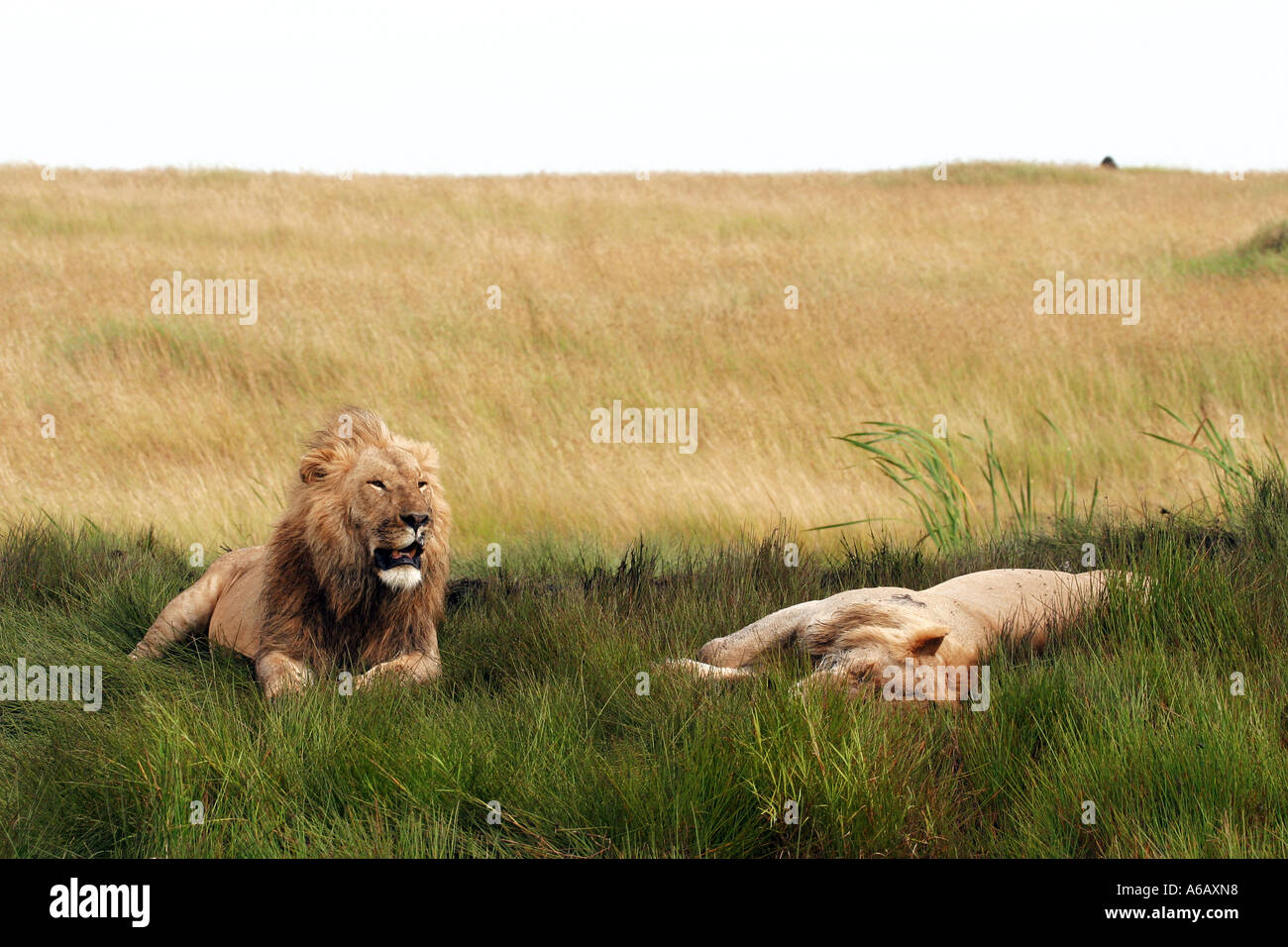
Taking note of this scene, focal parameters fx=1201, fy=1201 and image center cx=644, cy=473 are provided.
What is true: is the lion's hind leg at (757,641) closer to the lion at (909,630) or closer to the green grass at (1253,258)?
A: the lion at (909,630)

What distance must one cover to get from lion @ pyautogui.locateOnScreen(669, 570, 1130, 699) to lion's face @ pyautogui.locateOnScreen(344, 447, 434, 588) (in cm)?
107

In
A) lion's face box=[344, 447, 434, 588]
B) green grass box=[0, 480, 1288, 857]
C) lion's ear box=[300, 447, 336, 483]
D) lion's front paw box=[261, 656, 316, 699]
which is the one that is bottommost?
green grass box=[0, 480, 1288, 857]

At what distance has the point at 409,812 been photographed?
345 centimetres

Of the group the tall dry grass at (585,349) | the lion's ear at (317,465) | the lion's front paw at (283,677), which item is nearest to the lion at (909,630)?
the lion's front paw at (283,677)

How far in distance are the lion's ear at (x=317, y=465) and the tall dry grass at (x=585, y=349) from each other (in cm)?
395

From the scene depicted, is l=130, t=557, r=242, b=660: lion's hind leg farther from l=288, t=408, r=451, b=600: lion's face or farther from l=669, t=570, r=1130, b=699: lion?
l=669, t=570, r=1130, b=699: lion

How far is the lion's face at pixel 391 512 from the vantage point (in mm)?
4484

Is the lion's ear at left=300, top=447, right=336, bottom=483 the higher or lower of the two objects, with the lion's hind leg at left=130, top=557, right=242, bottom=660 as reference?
higher

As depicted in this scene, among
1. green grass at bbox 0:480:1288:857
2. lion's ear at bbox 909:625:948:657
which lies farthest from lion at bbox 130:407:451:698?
lion's ear at bbox 909:625:948:657

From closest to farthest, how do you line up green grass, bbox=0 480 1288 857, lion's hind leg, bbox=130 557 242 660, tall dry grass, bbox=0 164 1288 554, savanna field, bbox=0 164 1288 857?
green grass, bbox=0 480 1288 857 → savanna field, bbox=0 164 1288 857 → lion's hind leg, bbox=130 557 242 660 → tall dry grass, bbox=0 164 1288 554

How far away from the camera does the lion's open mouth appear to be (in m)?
4.52

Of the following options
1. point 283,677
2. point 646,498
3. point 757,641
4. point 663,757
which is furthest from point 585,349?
point 663,757

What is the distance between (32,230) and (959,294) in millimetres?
16013

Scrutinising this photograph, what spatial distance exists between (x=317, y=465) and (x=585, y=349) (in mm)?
10885
